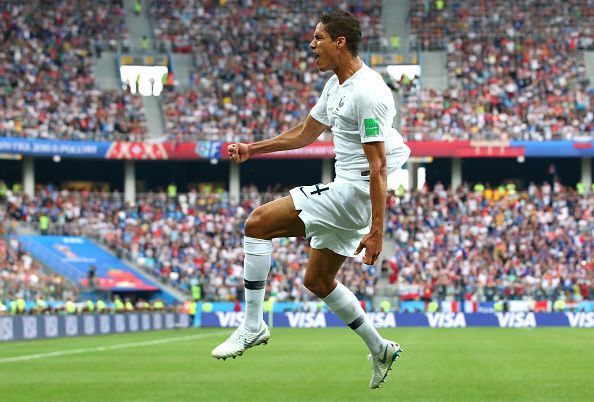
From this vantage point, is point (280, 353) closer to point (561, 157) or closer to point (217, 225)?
point (217, 225)

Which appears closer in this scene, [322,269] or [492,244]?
[322,269]

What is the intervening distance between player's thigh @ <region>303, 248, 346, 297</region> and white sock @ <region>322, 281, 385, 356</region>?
0.14 m

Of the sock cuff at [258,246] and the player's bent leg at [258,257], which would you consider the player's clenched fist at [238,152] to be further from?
the sock cuff at [258,246]

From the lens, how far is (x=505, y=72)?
6247 centimetres

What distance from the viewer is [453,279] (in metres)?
51.8

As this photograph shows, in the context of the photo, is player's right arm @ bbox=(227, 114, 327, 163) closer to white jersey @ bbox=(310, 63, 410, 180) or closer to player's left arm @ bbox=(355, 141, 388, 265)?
white jersey @ bbox=(310, 63, 410, 180)

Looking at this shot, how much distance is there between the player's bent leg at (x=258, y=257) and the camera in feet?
31.8

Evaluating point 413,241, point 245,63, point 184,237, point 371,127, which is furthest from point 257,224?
point 245,63

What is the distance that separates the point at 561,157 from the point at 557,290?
48.6 ft

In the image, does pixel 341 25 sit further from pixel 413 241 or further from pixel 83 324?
pixel 413 241

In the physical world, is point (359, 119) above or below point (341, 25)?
below

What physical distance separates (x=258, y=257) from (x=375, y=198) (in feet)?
3.95

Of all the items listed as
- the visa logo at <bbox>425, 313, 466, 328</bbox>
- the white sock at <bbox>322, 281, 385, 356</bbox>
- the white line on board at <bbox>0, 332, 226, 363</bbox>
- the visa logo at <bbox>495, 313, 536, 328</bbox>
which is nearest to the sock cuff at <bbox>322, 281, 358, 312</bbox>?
the white sock at <bbox>322, 281, 385, 356</bbox>

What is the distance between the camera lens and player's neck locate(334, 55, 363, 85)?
380 inches
